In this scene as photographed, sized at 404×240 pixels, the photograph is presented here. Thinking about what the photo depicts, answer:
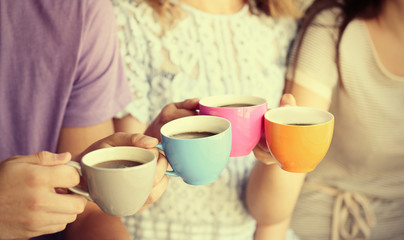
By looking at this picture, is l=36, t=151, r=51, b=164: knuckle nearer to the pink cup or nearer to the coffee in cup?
the coffee in cup

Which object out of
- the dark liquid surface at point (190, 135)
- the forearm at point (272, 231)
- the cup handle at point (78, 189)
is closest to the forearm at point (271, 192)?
the forearm at point (272, 231)

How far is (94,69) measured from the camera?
1070mm

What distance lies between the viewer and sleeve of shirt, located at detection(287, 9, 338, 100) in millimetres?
1242

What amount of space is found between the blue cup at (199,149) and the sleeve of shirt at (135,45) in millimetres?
420

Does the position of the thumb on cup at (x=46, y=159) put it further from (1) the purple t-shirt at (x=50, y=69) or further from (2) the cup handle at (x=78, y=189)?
(1) the purple t-shirt at (x=50, y=69)

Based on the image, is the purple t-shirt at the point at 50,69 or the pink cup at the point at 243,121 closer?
the pink cup at the point at 243,121

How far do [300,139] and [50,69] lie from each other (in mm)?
676

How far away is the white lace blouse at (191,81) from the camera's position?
1.20 meters

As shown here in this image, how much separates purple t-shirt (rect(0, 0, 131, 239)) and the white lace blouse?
136 mm

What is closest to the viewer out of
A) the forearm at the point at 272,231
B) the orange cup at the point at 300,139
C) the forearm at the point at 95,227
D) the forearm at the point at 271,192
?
the orange cup at the point at 300,139

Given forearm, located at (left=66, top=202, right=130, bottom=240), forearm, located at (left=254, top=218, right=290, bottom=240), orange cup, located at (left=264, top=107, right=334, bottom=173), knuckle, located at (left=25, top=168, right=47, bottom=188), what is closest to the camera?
knuckle, located at (left=25, top=168, right=47, bottom=188)

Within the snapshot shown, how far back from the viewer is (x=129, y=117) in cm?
118

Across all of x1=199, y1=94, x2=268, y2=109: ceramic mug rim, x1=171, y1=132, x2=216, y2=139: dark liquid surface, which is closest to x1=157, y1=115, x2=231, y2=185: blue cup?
x1=171, y1=132, x2=216, y2=139: dark liquid surface

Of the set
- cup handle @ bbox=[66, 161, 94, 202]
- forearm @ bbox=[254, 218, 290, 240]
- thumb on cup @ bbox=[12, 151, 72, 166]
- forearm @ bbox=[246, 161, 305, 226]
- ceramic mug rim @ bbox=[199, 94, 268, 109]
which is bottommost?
forearm @ bbox=[254, 218, 290, 240]
